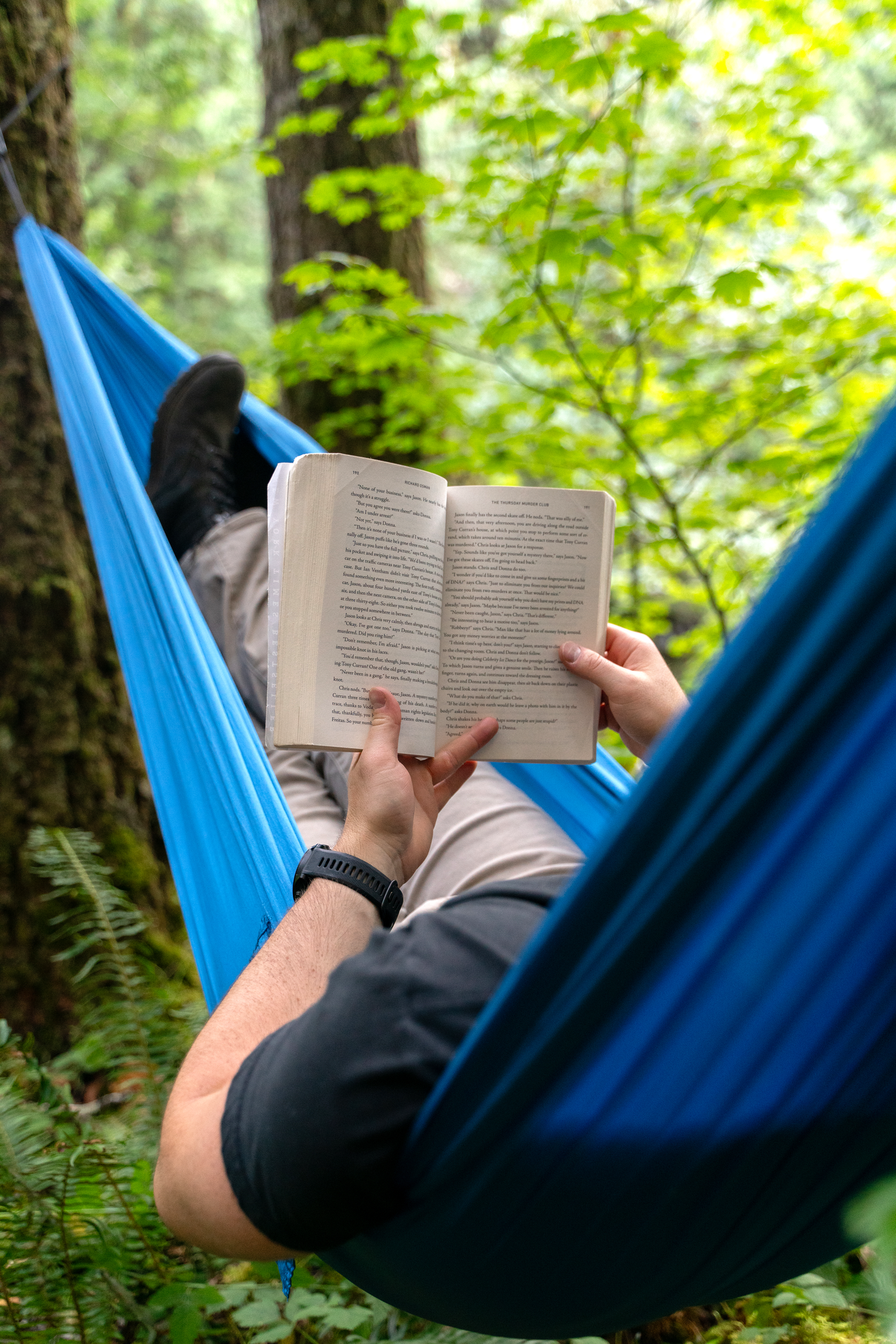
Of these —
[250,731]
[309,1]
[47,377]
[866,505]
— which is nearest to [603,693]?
[250,731]

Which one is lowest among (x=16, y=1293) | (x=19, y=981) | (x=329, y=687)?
(x=19, y=981)

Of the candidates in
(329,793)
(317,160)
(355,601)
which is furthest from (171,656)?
(317,160)

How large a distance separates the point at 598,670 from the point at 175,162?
455 cm

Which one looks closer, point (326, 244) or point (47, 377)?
point (47, 377)

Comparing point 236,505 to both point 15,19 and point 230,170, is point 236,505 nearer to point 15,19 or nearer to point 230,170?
point 15,19

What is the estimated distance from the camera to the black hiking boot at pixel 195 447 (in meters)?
1.52

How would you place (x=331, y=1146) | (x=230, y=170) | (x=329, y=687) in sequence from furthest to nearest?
(x=230, y=170)
(x=329, y=687)
(x=331, y=1146)

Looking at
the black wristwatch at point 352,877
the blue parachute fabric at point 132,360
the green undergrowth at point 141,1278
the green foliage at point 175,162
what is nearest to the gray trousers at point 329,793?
the black wristwatch at point 352,877

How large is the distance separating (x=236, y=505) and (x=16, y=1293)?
1.19 meters

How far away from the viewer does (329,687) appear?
0.79 meters

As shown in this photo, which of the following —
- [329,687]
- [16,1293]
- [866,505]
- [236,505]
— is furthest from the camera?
[236,505]

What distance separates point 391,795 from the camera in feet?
2.58

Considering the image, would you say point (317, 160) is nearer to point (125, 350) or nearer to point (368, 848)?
point (125, 350)

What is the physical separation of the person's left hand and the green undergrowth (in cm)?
54
